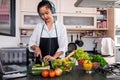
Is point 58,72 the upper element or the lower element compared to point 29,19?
lower

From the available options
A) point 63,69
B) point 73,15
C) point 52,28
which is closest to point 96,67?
point 63,69

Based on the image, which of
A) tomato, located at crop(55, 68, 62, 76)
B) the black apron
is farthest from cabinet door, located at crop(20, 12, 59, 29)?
tomato, located at crop(55, 68, 62, 76)

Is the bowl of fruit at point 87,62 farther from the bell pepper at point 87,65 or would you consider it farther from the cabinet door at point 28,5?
the cabinet door at point 28,5

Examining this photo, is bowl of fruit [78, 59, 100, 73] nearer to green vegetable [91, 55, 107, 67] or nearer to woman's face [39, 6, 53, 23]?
green vegetable [91, 55, 107, 67]

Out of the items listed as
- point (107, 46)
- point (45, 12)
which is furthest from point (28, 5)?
point (45, 12)

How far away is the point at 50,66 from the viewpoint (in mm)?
1279

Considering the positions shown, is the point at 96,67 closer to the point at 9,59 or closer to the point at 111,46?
the point at 9,59

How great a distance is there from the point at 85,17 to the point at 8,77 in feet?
9.33

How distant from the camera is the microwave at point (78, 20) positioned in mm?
3602

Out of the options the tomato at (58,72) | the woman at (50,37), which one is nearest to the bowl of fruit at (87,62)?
the tomato at (58,72)

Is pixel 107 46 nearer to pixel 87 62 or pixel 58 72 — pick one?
pixel 87 62

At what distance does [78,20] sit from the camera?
370 centimetres

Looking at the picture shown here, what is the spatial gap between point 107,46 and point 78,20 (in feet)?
2.69

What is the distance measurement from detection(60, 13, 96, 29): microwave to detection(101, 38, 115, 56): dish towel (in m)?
0.47
